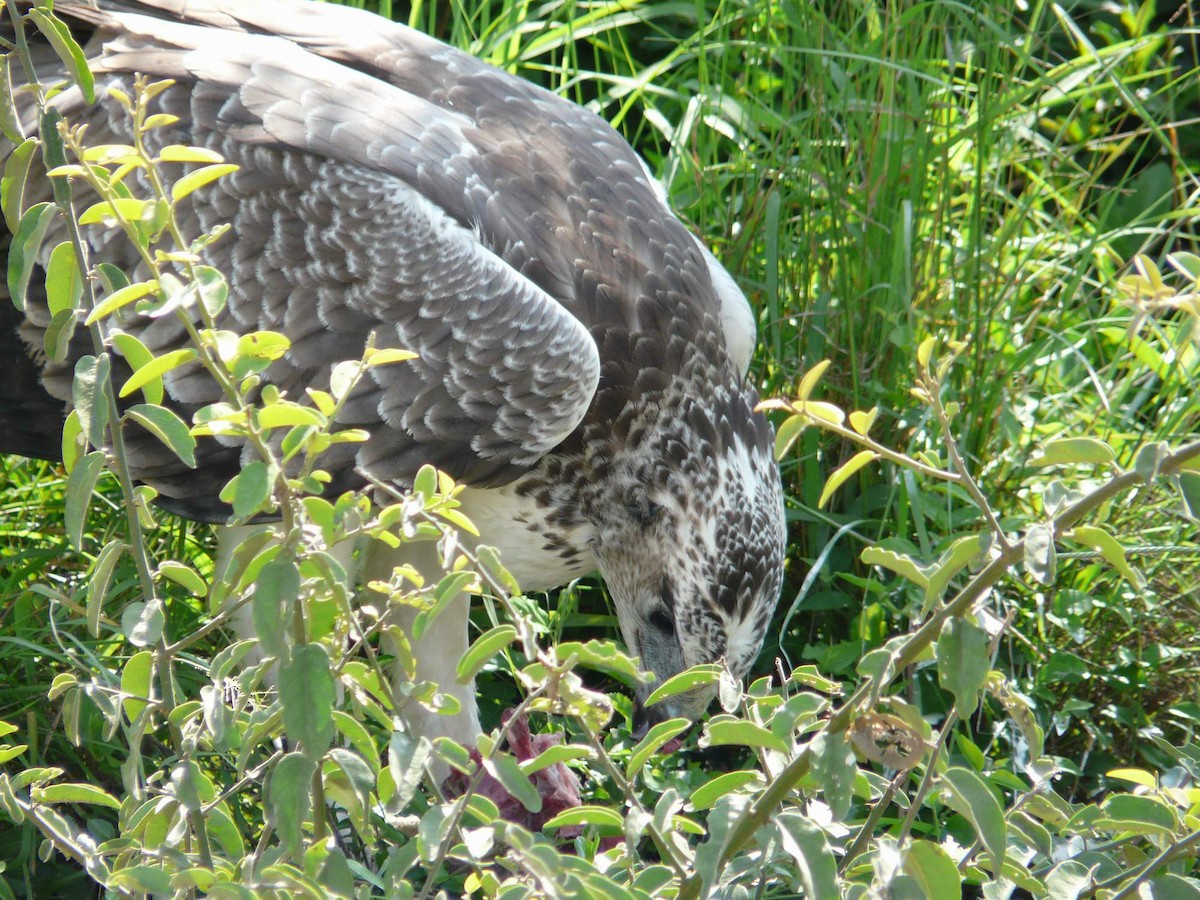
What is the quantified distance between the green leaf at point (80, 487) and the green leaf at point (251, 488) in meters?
0.19

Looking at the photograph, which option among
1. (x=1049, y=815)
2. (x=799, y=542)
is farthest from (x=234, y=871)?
(x=799, y=542)

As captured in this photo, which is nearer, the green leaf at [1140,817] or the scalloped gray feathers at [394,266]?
the green leaf at [1140,817]

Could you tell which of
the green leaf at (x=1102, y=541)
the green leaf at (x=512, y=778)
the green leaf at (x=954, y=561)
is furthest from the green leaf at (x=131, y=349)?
the green leaf at (x=1102, y=541)

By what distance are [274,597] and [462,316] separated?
1.30 metres

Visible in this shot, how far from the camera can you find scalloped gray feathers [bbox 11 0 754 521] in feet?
7.99

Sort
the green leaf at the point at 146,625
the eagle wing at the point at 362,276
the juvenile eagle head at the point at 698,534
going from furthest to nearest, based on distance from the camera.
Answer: the juvenile eagle head at the point at 698,534
the eagle wing at the point at 362,276
the green leaf at the point at 146,625

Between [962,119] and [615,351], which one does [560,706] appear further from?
[962,119]

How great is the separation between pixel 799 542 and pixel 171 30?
164cm

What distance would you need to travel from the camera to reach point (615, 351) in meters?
2.63

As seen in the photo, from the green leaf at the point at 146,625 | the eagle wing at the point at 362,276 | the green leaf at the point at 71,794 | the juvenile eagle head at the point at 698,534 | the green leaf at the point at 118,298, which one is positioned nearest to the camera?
the green leaf at the point at 118,298

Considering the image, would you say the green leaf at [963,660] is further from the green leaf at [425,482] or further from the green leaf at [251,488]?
the green leaf at [251,488]

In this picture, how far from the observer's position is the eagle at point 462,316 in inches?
96.1

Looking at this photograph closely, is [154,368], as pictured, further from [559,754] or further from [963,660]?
[963,660]

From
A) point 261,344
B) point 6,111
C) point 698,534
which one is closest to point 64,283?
point 6,111
